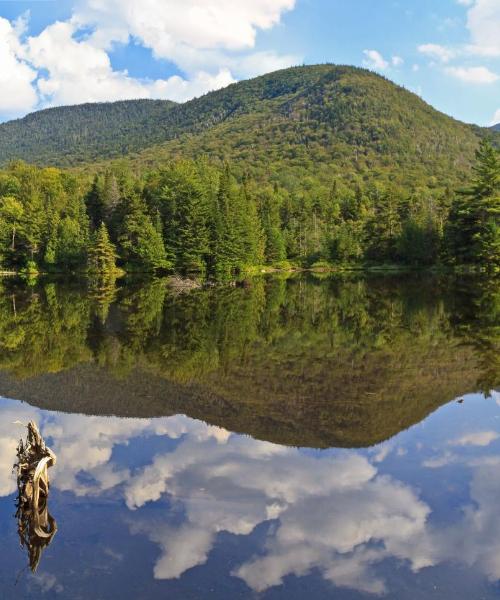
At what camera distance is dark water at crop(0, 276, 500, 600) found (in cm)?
831

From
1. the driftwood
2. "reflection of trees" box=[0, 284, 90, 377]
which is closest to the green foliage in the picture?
"reflection of trees" box=[0, 284, 90, 377]

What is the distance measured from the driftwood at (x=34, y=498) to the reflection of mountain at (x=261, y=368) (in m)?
5.45

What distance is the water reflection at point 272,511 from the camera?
821 cm

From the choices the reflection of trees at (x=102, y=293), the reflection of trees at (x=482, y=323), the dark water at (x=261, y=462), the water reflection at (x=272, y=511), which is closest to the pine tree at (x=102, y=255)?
the reflection of trees at (x=102, y=293)

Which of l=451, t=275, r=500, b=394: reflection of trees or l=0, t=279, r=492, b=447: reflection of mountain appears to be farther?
l=451, t=275, r=500, b=394: reflection of trees

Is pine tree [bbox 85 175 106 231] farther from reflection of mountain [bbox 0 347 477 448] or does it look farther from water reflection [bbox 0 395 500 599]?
water reflection [bbox 0 395 500 599]

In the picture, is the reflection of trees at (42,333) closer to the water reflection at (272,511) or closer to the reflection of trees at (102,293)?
the reflection of trees at (102,293)

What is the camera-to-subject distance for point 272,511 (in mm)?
10062

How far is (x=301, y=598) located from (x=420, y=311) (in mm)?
27652

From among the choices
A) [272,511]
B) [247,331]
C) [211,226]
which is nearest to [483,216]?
[211,226]

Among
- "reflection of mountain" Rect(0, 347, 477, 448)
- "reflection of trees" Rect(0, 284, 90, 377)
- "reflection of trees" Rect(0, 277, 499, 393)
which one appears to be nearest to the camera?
"reflection of mountain" Rect(0, 347, 477, 448)

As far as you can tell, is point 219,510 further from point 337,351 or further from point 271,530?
point 337,351

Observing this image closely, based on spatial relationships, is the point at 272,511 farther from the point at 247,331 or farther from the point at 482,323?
the point at 482,323

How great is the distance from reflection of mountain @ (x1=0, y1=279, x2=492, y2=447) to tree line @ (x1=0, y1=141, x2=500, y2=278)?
108 ft
